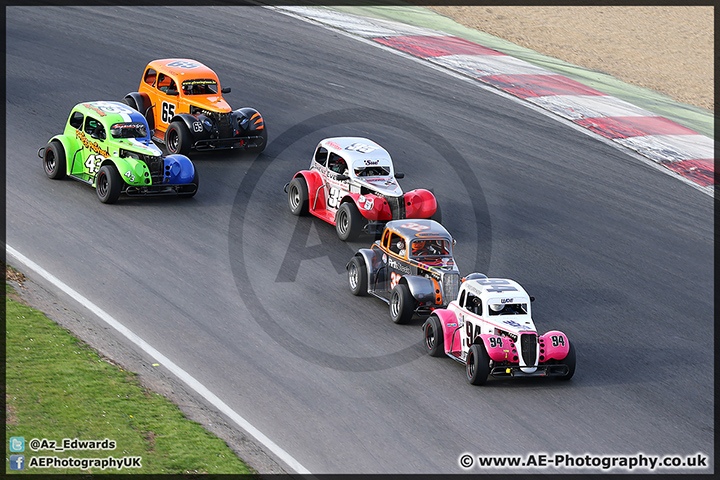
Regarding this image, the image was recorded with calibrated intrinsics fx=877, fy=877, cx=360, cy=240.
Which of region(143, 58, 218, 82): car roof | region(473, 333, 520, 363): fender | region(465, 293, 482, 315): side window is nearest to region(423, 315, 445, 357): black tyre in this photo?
region(465, 293, 482, 315): side window

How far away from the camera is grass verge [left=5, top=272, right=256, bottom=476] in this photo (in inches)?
427

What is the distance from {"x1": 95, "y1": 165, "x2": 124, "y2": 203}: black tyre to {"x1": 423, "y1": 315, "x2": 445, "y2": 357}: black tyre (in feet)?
26.8

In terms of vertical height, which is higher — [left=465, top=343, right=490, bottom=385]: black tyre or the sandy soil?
the sandy soil

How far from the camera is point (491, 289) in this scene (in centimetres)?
1402

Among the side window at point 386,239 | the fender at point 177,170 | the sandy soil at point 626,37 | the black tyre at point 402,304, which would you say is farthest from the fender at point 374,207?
the sandy soil at point 626,37

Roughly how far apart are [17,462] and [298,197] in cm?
1029

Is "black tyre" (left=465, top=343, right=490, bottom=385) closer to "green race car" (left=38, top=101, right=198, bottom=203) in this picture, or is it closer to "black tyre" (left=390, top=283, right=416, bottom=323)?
"black tyre" (left=390, top=283, right=416, bottom=323)

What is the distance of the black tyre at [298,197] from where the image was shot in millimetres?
19438

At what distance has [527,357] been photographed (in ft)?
44.1

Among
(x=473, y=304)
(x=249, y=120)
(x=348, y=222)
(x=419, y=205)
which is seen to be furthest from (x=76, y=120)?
(x=473, y=304)

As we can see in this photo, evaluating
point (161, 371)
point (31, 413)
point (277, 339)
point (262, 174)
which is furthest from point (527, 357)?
point (262, 174)

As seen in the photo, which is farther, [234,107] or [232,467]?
[234,107]

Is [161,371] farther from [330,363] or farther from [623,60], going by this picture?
[623,60]

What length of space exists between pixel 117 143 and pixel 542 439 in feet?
38.3
